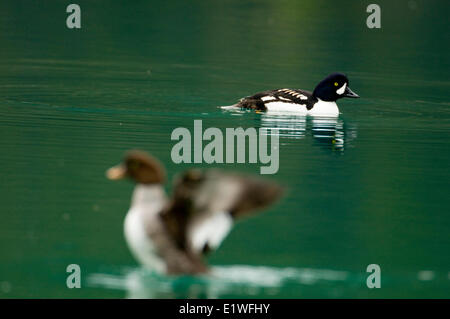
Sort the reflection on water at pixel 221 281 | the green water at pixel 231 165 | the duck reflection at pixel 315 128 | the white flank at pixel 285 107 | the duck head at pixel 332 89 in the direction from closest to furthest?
the reflection on water at pixel 221 281 → the green water at pixel 231 165 → the duck reflection at pixel 315 128 → the white flank at pixel 285 107 → the duck head at pixel 332 89

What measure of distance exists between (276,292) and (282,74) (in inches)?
605

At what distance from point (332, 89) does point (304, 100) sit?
0.58 metres

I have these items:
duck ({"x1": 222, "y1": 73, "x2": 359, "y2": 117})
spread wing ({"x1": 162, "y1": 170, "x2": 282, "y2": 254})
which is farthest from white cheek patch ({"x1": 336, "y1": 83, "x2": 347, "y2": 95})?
spread wing ({"x1": 162, "y1": 170, "x2": 282, "y2": 254})

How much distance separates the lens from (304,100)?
60.5ft

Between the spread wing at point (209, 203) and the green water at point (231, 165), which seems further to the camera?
Answer: the green water at point (231, 165)

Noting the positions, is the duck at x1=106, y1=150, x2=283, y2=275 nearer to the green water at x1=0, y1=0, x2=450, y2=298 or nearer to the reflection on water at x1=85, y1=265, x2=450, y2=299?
the reflection on water at x1=85, y1=265, x2=450, y2=299

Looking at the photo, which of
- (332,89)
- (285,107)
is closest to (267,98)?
(285,107)

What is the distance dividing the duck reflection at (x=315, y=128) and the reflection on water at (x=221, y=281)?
6.05m

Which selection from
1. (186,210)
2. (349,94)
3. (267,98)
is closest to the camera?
(186,210)

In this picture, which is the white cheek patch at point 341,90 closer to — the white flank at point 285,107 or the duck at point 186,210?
the white flank at point 285,107

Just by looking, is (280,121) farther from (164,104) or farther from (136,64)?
(136,64)

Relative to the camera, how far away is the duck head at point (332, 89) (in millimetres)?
18703

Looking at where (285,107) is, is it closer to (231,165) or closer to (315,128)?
(315,128)

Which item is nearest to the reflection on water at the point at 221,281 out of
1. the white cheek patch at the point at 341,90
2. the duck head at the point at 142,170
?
the duck head at the point at 142,170
